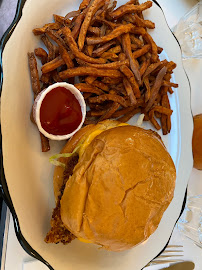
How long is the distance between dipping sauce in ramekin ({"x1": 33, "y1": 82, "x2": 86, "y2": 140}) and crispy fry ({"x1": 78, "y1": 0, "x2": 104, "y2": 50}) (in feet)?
1.01

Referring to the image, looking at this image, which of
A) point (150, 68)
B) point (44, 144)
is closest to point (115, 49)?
point (150, 68)

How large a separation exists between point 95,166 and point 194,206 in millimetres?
1278

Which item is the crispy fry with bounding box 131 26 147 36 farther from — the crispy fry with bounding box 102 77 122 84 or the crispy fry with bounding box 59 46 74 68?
the crispy fry with bounding box 59 46 74 68

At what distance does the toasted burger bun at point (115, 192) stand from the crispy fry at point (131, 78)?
0.43m

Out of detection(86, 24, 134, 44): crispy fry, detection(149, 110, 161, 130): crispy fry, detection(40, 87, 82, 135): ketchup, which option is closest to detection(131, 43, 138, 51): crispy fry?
detection(86, 24, 134, 44): crispy fry

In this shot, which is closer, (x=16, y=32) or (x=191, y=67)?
(x=16, y=32)

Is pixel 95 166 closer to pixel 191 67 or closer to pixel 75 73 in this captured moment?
pixel 75 73

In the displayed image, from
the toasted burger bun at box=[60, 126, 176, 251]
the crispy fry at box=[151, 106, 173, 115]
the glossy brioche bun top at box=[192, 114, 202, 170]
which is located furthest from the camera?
the glossy brioche bun top at box=[192, 114, 202, 170]

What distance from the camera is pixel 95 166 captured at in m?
1.46

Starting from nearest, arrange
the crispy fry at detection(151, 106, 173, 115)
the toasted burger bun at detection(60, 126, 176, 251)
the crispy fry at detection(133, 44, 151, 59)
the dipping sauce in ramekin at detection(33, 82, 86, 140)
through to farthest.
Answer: the toasted burger bun at detection(60, 126, 176, 251) → the dipping sauce in ramekin at detection(33, 82, 86, 140) → the crispy fry at detection(133, 44, 151, 59) → the crispy fry at detection(151, 106, 173, 115)

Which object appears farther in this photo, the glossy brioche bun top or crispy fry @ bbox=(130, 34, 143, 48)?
the glossy brioche bun top

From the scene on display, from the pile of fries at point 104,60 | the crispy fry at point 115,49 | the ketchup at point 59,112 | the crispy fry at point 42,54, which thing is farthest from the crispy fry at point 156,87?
the crispy fry at point 42,54

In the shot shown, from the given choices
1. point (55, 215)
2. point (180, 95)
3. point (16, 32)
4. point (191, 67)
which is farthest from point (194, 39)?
point (55, 215)

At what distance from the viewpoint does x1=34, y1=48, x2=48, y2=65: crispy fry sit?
1.81 meters
